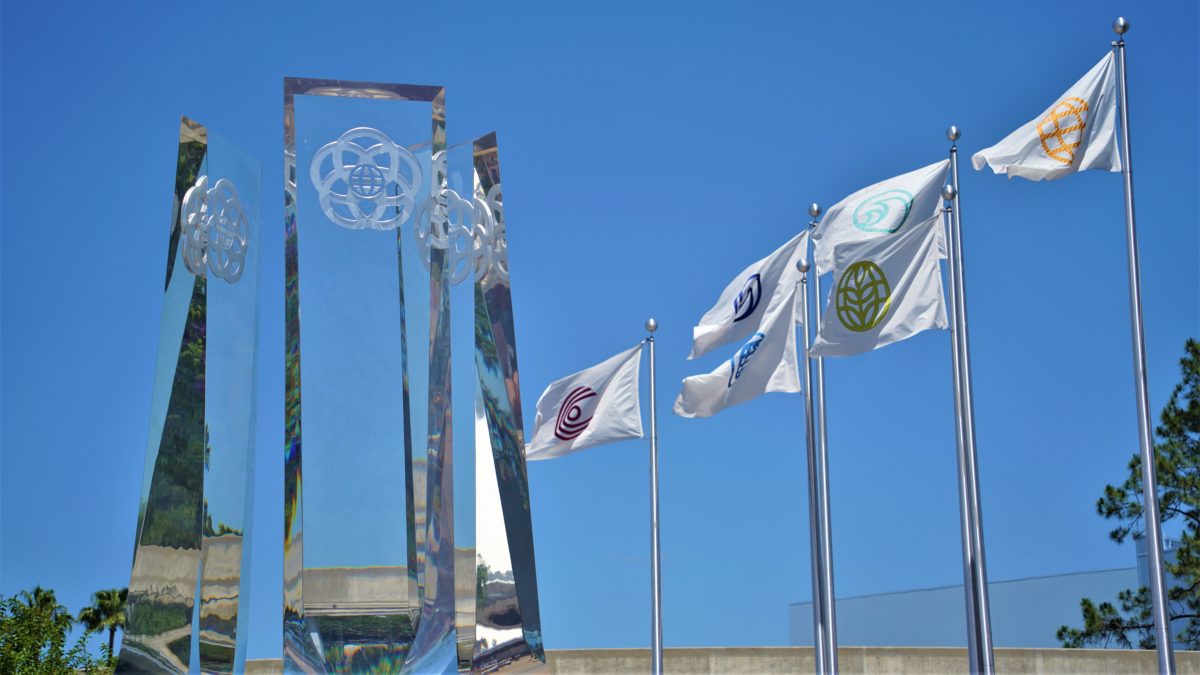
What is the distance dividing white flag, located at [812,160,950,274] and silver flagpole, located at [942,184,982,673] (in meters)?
0.48

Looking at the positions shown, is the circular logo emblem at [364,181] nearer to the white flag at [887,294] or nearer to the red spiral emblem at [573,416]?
the white flag at [887,294]

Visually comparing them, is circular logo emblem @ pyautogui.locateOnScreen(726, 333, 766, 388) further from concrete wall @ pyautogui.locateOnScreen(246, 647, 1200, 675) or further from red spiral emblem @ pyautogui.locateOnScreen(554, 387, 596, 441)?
concrete wall @ pyautogui.locateOnScreen(246, 647, 1200, 675)

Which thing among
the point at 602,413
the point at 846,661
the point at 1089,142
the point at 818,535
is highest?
the point at 1089,142

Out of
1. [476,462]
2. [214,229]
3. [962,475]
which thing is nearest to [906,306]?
[962,475]

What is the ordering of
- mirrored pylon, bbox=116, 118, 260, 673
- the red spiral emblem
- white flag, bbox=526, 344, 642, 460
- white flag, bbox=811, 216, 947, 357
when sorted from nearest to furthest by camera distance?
1. mirrored pylon, bbox=116, 118, 260, 673
2. white flag, bbox=811, 216, 947, 357
3. white flag, bbox=526, 344, 642, 460
4. the red spiral emblem

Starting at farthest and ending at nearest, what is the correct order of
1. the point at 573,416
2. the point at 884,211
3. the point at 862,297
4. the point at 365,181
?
1. the point at 573,416
2. the point at 884,211
3. the point at 862,297
4. the point at 365,181

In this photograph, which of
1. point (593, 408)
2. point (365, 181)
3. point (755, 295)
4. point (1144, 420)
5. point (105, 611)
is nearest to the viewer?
point (1144, 420)

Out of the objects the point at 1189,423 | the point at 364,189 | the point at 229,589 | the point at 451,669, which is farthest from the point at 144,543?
the point at 1189,423

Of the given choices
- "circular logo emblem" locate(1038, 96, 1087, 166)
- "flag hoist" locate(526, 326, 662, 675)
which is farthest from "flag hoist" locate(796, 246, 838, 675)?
"circular logo emblem" locate(1038, 96, 1087, 166)

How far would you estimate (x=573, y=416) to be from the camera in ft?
61.8

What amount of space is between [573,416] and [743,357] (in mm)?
2912

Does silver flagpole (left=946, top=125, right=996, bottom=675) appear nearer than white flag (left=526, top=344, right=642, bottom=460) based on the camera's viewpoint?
Yes

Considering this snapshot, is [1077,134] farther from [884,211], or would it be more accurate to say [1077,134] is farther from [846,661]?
[846,661]

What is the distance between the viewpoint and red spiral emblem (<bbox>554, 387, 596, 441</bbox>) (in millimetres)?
18750
